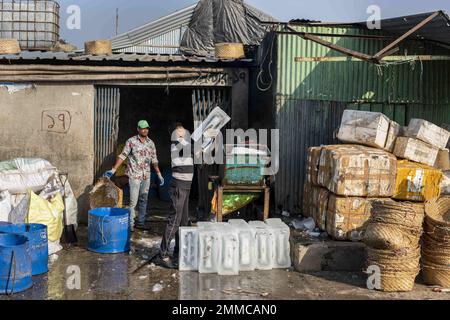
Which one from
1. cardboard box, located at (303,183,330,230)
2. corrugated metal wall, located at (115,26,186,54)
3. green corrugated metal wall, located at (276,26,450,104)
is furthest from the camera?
corrugated metal wall, located at (115,26,186,54)

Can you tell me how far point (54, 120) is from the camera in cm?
1037

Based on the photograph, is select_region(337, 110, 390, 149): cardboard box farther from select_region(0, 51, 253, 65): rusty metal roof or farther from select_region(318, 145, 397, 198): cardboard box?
select_region(0, 51, 253, 65): rusty metal roof

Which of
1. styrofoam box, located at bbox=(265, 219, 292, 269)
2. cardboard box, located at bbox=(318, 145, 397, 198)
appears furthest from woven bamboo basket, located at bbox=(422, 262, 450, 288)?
styrofoam box, located at bbox=(265, 219, 292, 269)

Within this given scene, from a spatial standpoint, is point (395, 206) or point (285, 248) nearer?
point (395, 206)

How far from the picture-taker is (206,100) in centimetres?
1096

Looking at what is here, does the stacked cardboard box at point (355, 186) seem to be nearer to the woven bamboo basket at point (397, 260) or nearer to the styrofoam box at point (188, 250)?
the woven bamboo basket at point (397, 260)

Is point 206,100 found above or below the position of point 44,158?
above

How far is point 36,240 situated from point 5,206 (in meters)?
1.62

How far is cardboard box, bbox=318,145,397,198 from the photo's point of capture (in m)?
7.71

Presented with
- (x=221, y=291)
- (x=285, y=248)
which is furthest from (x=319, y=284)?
(x=221, y=291)

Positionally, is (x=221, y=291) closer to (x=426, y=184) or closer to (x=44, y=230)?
(x=44, y=230)

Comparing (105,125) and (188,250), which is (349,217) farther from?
(105,125)

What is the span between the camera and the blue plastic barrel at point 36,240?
7.18 metres

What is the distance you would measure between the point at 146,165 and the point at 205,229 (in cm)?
271
